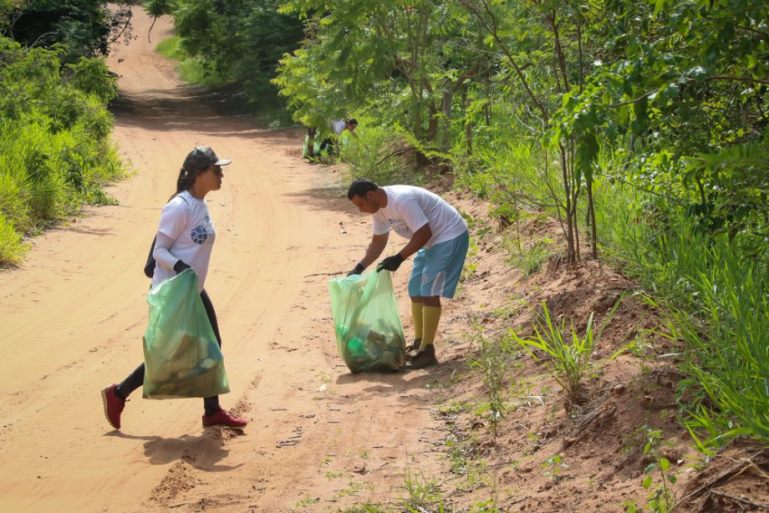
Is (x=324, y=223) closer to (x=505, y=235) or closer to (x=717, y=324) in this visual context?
(x=505, y=235)

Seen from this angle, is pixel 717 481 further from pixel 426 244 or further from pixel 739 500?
pixel 426 244

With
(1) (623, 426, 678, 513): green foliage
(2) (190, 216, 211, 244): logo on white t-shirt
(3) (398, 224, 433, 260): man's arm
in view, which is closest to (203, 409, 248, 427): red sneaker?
(2) (190, 216, 211, 244): logo on white t-shirt

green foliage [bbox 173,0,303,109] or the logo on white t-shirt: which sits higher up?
green foliage [bbox 173,0,303,109]

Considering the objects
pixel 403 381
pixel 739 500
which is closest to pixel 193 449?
pixel 403 381

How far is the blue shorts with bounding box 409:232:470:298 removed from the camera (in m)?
7.50

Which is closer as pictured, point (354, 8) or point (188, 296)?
point (188, 296)

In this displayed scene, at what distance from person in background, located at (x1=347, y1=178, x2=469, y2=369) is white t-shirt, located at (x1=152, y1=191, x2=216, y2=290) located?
151 centimetres

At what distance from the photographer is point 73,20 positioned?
26.9m

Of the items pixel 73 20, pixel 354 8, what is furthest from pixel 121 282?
pixel 73 20

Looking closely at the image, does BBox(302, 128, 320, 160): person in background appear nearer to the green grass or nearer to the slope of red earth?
the slope of red earth

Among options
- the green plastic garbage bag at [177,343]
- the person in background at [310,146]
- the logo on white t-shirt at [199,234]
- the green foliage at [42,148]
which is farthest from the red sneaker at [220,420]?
the person in background at [310,146]

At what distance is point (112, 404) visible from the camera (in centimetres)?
620

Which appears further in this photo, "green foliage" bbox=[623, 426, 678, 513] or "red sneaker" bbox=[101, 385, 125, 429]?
"red sneaker" bbox=[101, 385, 125, 429]

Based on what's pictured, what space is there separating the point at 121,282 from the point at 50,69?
24.0ft
